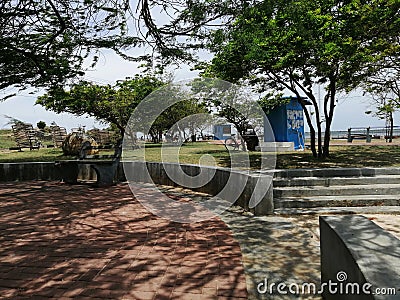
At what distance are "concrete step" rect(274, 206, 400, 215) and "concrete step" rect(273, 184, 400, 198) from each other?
0.53 metres

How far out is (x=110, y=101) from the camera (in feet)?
67.1

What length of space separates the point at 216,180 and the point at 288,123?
9713 millimetres

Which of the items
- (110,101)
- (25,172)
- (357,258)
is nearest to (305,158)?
(25,172)

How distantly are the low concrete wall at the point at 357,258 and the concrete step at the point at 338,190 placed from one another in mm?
3828

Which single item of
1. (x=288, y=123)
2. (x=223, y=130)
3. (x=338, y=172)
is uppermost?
(x=288, y=123)


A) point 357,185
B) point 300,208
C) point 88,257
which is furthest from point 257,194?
point 88,257

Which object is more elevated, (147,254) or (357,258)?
(357,258)

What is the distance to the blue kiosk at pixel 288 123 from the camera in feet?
53.3

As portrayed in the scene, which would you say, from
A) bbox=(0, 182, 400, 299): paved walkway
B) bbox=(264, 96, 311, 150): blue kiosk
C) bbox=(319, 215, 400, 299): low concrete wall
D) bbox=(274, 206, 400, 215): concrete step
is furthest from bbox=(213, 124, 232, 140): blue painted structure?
bbox=(319, 215, 400, 299): low concrete wall

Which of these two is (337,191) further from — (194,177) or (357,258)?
(357,258)

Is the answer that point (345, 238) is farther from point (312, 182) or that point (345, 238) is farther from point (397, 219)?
point (312, 182)

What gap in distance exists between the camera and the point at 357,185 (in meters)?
6.94

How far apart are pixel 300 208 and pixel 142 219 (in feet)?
9.22

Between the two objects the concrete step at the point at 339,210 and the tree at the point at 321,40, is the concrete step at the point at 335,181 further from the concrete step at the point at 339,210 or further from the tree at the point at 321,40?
the tree at the point at 321,40
